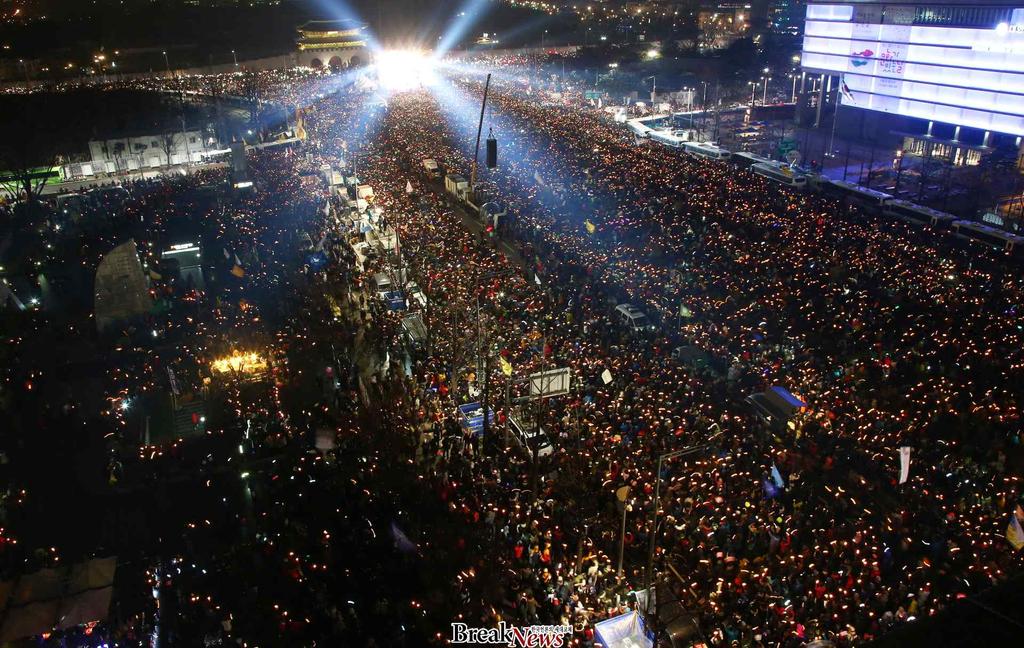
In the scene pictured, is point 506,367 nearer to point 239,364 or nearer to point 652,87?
point 239,364

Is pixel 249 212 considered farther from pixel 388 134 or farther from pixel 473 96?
pixel 473 96

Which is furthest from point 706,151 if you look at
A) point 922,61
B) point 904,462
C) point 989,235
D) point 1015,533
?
point 1015,533

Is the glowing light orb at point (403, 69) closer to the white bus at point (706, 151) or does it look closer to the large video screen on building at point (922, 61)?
the white bus at point (706, 151)

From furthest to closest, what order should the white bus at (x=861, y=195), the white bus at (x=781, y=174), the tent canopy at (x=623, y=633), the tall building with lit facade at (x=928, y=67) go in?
the tall building with lit facade at (x=928, y=67)
the white bus at (x=781, y=174)
the white bus at (x=861, y=195)
the tent canopy at (x=623, y=633)

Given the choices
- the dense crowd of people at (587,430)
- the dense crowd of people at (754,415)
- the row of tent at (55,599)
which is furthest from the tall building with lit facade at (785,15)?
the row of tent at (55,599)

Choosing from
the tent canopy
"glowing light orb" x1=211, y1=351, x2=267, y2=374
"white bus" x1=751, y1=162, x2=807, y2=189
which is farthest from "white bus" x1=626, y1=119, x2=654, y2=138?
the tent canopy

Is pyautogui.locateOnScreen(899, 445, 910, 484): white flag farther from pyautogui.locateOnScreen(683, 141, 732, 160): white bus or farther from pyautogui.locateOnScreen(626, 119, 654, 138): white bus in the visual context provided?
pyautogui.locateOnScreen(626, 119, 654, 138): white bus
